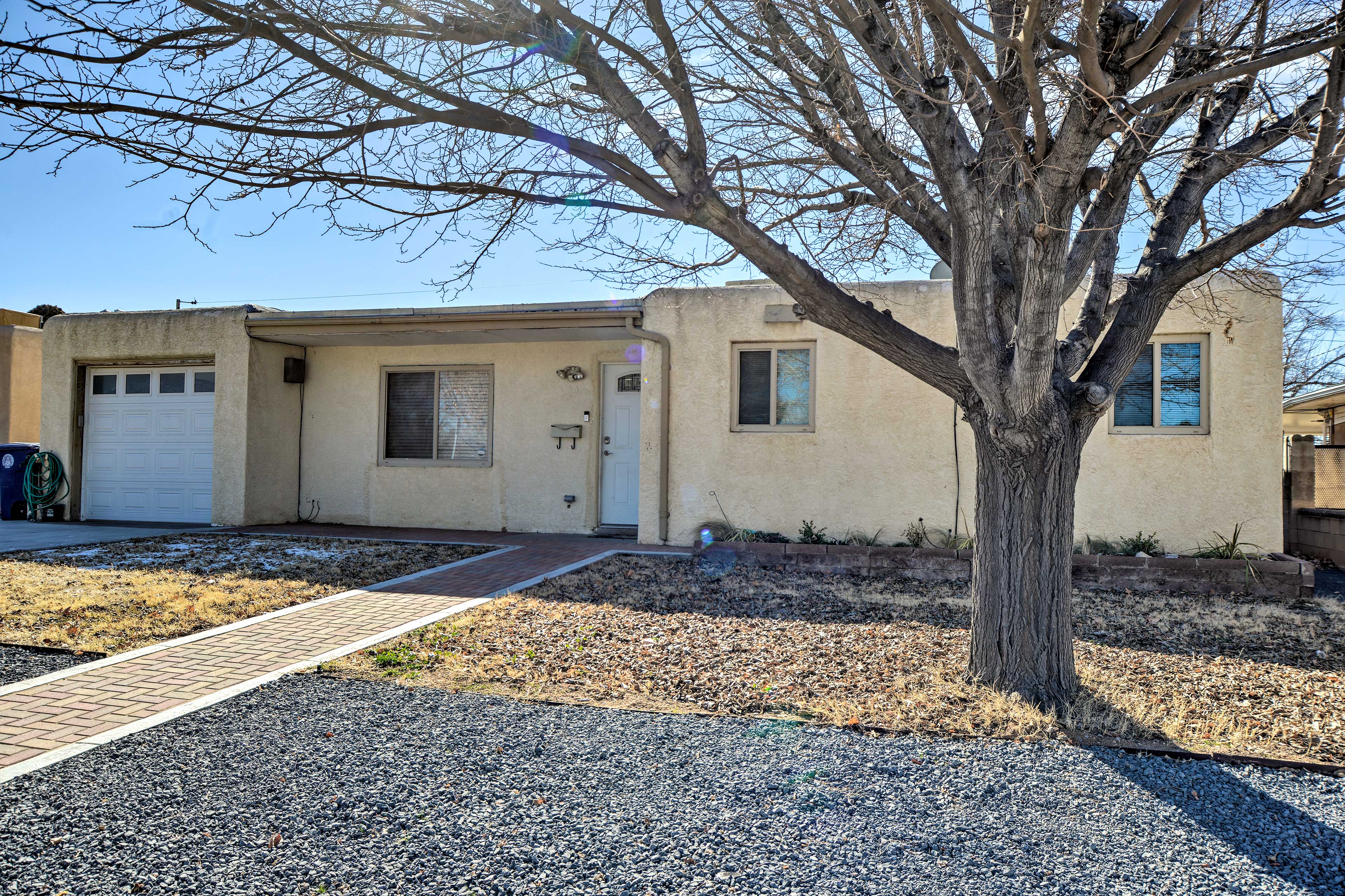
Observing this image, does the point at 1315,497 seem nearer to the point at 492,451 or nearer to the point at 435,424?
the point at 492,451

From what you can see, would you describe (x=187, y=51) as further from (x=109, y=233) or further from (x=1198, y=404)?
(x=1198, y=404)

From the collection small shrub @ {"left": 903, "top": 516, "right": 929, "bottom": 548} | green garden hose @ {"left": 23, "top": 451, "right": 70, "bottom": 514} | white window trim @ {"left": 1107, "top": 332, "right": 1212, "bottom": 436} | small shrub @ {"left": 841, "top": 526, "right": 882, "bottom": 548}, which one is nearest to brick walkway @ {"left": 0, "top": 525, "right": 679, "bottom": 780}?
small shrub @ {"left": 841, "top": 526, "right": 882, "bottom": 548}

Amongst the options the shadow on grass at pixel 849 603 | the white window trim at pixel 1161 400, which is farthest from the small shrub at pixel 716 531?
the white window trim at pixel 1161 400

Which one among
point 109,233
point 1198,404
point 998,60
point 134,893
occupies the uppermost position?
point 998,60

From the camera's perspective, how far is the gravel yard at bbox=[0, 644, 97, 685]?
4520mm

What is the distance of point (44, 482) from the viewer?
482 inches

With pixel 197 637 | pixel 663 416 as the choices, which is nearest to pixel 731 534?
pixel 663 416

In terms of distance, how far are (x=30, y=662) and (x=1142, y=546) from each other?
923 cm

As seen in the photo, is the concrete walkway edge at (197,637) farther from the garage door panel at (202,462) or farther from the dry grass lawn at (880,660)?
the garage door panel at (202,462)

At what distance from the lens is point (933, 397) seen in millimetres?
9109

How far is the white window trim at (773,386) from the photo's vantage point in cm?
953

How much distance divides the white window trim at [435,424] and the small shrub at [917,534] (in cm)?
566

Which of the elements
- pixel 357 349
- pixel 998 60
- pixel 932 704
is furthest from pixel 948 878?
pixel 357 349

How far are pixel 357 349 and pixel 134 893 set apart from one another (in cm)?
1050
